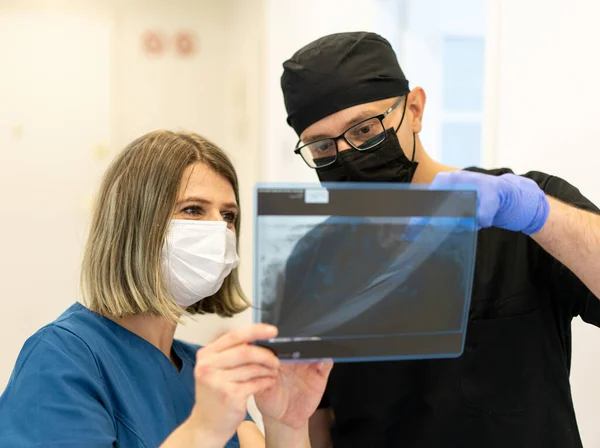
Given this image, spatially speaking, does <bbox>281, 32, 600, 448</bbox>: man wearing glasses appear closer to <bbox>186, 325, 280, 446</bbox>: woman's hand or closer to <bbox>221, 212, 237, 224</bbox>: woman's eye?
<bbox>221, 212, 237, 224</bbox>: woman's eye

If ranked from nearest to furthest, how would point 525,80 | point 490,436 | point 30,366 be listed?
point 30,366
point 490,436
point 525,80

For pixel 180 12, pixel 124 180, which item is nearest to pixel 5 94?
pixel 180 12

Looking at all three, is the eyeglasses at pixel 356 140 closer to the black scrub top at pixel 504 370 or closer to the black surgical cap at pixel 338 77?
the black surgical cap at pixel 338 77

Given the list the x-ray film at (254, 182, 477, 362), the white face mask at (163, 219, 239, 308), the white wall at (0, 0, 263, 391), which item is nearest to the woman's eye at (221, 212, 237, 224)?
the white face mask at (163, 219, 239, 308)

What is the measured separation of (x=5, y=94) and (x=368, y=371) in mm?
2863

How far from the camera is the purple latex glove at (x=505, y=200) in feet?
3.25

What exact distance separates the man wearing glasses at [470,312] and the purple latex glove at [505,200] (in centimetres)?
3

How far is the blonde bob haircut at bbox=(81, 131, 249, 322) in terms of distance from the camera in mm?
1312

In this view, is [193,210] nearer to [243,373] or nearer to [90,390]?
[90,390]

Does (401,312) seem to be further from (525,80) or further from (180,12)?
(180,12)

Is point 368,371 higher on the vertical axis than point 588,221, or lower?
lower

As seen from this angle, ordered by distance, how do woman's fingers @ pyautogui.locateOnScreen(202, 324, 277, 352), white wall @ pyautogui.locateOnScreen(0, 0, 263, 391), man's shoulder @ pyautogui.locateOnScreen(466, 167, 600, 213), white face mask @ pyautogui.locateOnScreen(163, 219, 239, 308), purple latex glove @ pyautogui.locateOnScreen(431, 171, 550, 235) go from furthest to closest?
white wall @ pyautogui.locateOnScreen(0, 0, 263, 391)
white face mask @ pyautogui.locateOnScreen(163, 219, 239, 308)
man's shoulder @ pyautogui.locateOnScreen(466, 167, 600, 213)
purple latex glove @ pyautogui.locateOnScreen(431, 171, 550, 235)
woman's fingers @ pyautogui.locateOnScreen(202, 324, 277, 352)

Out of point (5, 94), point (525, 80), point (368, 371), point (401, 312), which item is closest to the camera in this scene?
point (401, 312)

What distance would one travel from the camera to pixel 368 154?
131 centimetres
